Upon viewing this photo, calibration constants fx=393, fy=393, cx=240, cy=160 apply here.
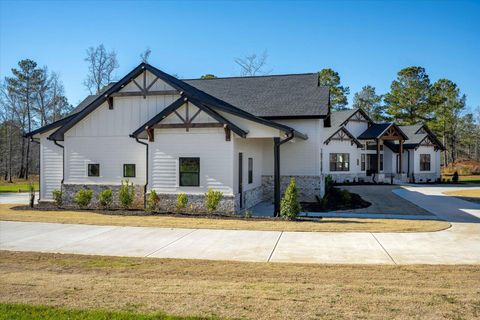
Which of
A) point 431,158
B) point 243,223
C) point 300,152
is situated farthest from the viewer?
point 431,158

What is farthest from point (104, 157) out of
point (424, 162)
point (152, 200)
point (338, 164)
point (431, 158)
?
point (431, 158)

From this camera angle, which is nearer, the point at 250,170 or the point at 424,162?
the point at 250,170

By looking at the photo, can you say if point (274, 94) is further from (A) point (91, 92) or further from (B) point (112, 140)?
(A) point (91, 92)

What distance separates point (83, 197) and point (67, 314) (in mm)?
12620

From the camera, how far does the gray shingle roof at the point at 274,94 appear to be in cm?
2039

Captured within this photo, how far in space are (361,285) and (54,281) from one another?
5.55 m

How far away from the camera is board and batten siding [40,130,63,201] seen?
65.4 feet

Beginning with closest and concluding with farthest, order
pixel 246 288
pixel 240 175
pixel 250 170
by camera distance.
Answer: pixel 246 288
pixel 240 175
pixel 250 170

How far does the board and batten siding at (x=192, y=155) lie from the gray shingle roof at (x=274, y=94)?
501cm

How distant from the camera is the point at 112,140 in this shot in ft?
60.6

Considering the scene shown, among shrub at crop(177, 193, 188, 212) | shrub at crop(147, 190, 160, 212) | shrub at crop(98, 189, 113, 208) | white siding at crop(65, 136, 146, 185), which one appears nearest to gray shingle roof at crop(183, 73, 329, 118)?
white siding at crop(65, 136, 146, 185)

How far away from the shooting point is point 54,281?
23.7 ft

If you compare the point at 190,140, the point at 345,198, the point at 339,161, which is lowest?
the point at 345,198

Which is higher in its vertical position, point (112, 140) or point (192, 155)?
point (112, 140)
